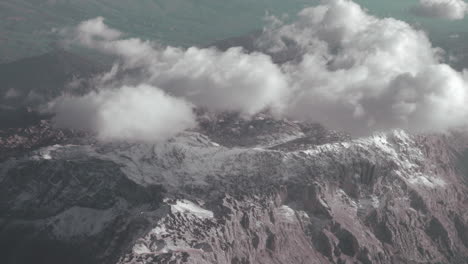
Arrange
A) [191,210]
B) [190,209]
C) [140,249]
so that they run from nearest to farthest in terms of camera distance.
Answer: [140,249] → [191,210] → [190,209]

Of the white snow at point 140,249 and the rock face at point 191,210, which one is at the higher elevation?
the rock face at point 191,210

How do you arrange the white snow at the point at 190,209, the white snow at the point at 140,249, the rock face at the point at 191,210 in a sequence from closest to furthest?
1. the white snow at the point at 140,249
2. the rock face at the point at 191,210
3. the white snow at the point at 190,209

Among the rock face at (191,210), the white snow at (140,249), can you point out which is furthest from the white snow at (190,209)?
the white snow at (140,249)

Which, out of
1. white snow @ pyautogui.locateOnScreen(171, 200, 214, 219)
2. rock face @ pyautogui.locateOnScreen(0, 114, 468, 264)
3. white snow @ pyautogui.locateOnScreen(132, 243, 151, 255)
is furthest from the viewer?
white snow @ pyautogui.locateOnScreen(171, 200, 214, 219)

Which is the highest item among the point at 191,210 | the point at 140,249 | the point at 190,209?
the point at 190,209

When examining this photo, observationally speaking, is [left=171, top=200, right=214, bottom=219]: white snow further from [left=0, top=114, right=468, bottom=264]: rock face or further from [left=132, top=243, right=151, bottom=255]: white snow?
[left=132, top=243, right=151, bottom=255]: white snow

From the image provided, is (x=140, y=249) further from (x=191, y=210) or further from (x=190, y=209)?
(x=190, y=209)

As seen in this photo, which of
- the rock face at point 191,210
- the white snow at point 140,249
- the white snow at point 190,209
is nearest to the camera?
the white snow at point 140,249

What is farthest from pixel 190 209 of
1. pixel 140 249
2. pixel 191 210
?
pixel 140 249

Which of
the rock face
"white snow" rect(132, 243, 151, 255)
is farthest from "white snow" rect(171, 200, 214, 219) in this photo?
"white snow" rect(132, 243, 151, 255)

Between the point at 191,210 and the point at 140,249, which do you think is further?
the point at 191,210

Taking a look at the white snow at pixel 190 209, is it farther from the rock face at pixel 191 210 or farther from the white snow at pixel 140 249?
the white snow at pixel 140 249
